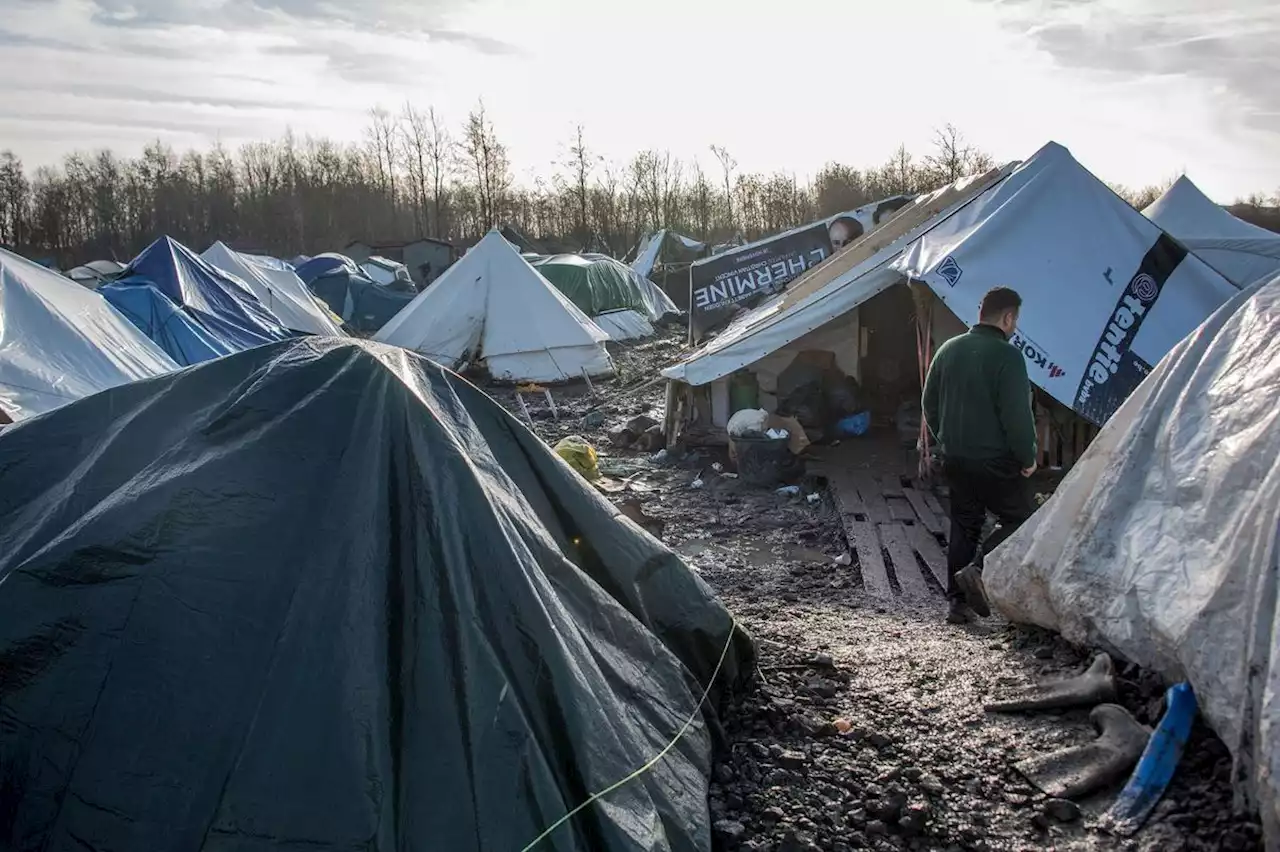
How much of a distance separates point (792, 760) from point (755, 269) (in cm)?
1137

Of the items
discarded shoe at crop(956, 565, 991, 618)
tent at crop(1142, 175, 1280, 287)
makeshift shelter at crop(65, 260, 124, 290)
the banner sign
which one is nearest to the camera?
discarded shoe at crop(956, 565, 991, 618)

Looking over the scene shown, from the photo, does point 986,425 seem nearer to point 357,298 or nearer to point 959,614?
point 959,614

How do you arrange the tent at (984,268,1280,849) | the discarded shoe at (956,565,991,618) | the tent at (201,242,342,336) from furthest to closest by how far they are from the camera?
the tent at (201,242,342,336), the discarded shoe at (956,565,991,618), the tent at (984,268,1280,849)

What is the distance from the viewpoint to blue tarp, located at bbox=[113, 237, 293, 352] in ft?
45.9

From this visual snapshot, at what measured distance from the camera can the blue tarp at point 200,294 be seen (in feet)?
45.9

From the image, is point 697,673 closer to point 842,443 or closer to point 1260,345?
point 1260,345

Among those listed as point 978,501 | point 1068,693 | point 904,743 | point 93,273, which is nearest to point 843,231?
point 978,501

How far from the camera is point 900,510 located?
795 centimetres

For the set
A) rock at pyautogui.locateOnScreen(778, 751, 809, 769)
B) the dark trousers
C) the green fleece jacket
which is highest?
the green fleece jacket

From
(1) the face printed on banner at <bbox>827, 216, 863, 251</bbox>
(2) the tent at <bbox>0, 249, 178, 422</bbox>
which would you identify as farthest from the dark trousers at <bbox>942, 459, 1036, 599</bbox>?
(1) the face printed on banner at <bbox>827, 216, 863, 251</bbox>

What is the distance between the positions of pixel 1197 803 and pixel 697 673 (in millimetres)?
1801

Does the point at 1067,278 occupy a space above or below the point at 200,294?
below

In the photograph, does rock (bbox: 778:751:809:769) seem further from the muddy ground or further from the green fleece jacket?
the green fleece jacket

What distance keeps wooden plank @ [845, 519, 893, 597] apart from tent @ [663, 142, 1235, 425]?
190 cm
